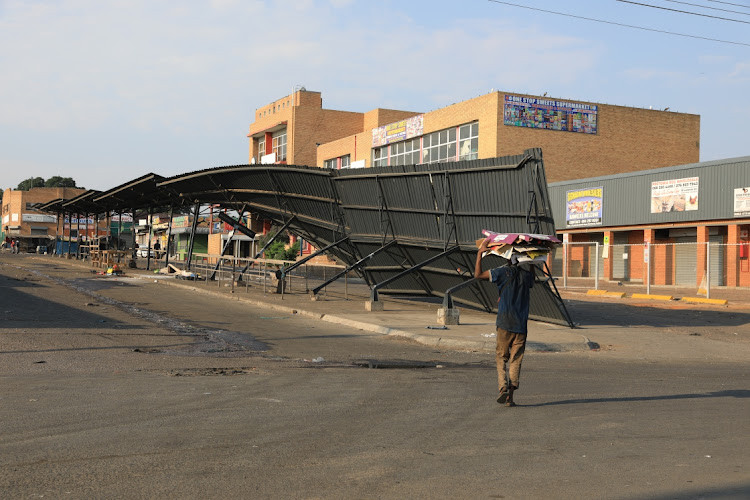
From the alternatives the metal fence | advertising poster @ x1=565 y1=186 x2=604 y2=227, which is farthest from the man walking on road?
advertising poster @ x1=565 y1=186 x2=604 y2=227

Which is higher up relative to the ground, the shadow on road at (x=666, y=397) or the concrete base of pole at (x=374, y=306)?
the concrete base of pole at (x=374, y=306)

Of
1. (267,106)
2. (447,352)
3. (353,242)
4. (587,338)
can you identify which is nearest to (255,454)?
(447,352)

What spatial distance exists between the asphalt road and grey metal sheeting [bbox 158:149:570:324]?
224 inches

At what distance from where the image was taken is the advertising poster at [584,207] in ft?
145

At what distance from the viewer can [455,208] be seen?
21188 mm

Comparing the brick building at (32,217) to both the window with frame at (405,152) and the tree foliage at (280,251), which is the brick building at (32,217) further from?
the window with frame at (405,152)

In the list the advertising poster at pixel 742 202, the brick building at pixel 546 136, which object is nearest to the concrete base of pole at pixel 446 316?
the advertising poster at pixel 742 202

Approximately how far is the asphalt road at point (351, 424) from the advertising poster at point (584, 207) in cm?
3088

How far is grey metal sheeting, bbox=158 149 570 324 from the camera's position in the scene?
1903cm

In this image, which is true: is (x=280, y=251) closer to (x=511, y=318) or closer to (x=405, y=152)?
(x=405, y=152)

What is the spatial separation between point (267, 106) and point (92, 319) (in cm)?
6535

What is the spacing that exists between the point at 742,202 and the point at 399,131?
2992 cm

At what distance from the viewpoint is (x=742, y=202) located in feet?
116

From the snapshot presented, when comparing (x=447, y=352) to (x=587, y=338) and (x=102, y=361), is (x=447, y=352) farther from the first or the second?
(x=102, y=361)
